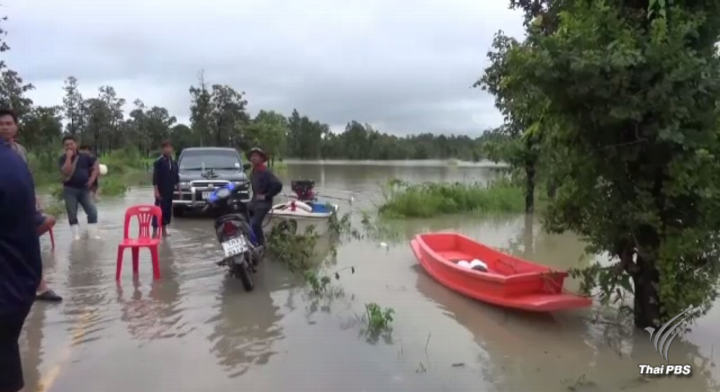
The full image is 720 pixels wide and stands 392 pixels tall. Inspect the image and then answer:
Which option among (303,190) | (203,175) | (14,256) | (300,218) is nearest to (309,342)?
(14,256)

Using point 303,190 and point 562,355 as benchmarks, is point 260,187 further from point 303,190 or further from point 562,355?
point 303,190

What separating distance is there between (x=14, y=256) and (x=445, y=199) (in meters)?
14.7

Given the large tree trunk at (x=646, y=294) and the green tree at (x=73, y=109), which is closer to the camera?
the large tree trunk at (x=646, y=294)

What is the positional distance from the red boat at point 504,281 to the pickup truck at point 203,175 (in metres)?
5.70

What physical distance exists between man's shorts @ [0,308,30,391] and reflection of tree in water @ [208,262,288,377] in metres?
2.02

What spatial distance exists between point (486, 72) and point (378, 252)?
24.6 ft

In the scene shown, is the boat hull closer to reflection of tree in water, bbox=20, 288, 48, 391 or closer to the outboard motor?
the outboard motor

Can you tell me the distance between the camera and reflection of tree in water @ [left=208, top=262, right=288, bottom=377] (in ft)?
17.0

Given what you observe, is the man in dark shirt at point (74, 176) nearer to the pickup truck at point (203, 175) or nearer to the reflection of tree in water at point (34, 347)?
the pickup truck at point (203, 175)

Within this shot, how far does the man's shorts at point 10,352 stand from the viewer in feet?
9.54

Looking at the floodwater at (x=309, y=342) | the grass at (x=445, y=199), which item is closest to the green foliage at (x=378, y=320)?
the floodwater at (x=309, y=342)

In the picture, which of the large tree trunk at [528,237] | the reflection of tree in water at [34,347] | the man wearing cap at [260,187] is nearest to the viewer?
the reflection of tree in water at [34,347]

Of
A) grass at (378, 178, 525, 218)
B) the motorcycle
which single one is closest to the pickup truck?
grass at (378, 178, 525, 218)

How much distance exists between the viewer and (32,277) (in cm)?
302
